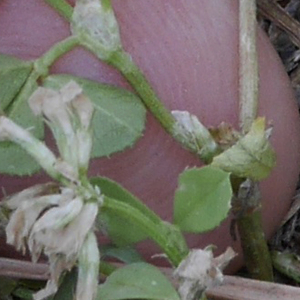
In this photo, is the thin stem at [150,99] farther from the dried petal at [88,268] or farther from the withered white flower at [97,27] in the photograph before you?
the dried petal at [88,268]

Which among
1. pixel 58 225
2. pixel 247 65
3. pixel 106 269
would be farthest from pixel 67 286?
pixel 247 65

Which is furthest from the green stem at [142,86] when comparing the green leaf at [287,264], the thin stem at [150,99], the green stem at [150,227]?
the green leaf at [287,264]

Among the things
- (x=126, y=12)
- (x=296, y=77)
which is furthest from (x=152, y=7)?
(x=296, y=77)

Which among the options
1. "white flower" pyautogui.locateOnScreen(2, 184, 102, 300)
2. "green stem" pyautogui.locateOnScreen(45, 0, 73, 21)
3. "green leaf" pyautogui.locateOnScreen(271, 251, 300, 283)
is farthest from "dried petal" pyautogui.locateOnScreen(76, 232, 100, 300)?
"green leaf" pyautogui.locateOnScreen(271, 251, 300, 283)

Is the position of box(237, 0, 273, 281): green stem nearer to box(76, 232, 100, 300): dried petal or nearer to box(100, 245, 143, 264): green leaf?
box(100, 245, 143, 264): green leaf

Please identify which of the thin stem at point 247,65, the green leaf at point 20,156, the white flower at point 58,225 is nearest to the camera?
the white flower at point 58,225

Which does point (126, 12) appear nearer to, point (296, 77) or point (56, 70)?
point (56, 70)
